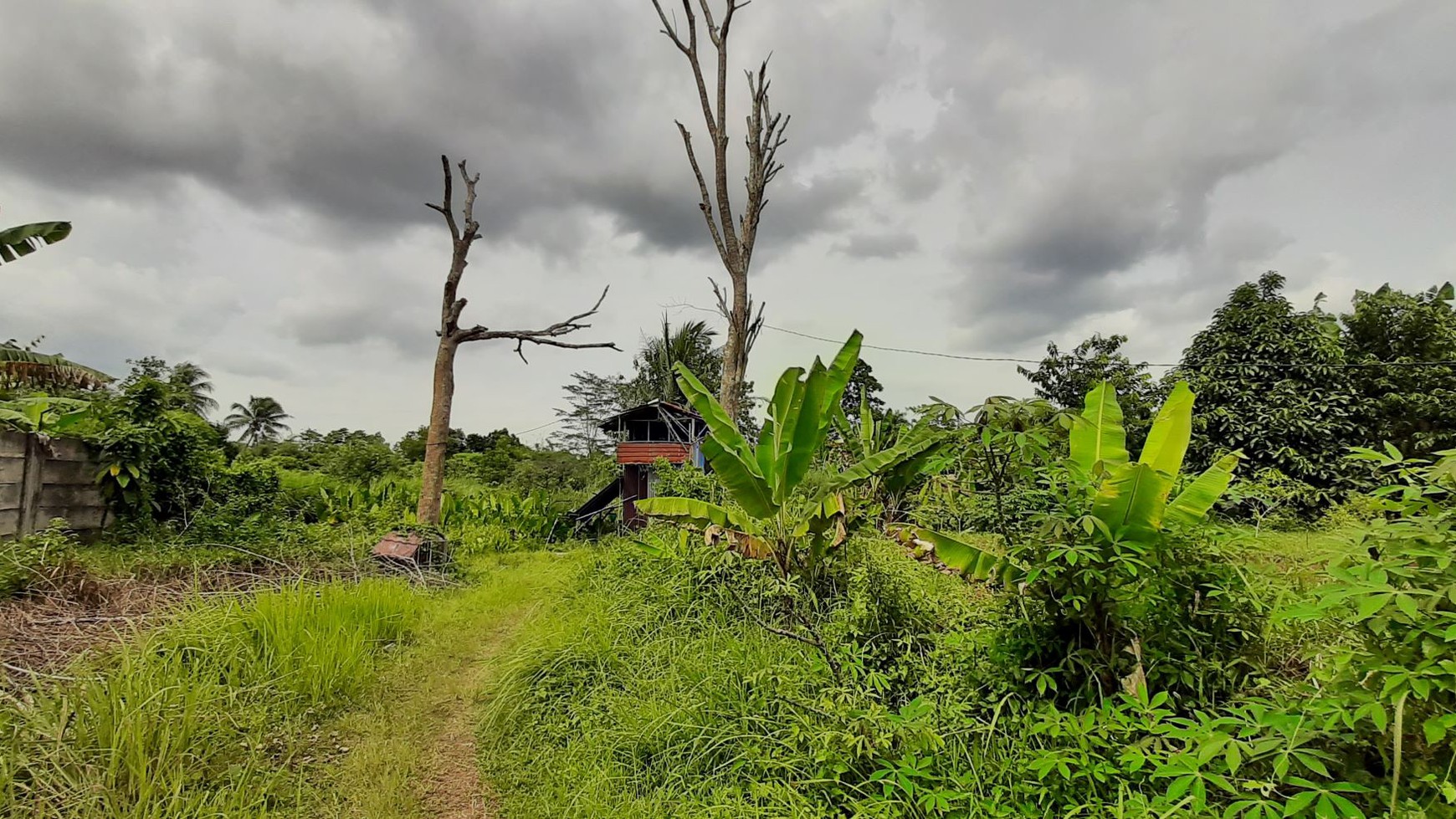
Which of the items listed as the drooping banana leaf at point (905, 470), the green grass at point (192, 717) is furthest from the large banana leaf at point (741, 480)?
the green grass at point (192, 717)

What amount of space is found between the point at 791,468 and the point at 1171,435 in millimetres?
2213

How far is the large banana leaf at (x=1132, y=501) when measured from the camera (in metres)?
2.32

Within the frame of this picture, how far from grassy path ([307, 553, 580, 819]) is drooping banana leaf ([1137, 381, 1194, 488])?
3.49 m

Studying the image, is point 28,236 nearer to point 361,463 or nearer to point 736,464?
point 736,464

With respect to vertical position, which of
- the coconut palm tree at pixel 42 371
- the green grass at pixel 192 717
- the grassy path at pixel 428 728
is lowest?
the grassy path at pixel 428 728

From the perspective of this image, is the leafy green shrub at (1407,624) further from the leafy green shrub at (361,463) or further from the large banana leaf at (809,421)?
the leafy green shrub at (361,463)

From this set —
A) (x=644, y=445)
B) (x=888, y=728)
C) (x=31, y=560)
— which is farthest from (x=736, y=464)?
(x=644, y=445)

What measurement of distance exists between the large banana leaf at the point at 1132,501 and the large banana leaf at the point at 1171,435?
286 mm

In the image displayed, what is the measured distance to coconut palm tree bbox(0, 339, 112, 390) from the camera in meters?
5.88

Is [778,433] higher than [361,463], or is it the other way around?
[778,433]

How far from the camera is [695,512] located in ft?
15.7

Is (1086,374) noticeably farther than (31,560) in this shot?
Yes

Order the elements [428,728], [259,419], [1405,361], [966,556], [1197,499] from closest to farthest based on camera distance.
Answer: [1197,499], [966,556], [428,728], [1405,361], [259,419]

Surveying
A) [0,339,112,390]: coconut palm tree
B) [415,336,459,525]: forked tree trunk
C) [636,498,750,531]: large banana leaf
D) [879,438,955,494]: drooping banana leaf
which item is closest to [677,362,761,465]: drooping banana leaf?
[636,498,750,531]: large banana leaf
